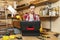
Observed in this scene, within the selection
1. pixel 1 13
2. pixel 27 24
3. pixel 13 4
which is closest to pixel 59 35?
pixel 27 24

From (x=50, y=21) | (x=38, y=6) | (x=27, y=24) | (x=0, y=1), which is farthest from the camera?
(x=0, y=1)

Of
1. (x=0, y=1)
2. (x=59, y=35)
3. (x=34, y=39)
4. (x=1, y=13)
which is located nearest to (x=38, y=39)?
(x=34, y=39)

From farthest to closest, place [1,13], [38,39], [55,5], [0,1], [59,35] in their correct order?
[0,1]
[1,13]
[55,5]
[59,35]
[38,39]

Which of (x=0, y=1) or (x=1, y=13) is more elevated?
(x=0, y=1)

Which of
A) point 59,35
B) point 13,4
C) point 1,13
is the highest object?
point 13,4

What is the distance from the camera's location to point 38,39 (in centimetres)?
207

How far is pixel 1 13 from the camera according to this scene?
212 inches

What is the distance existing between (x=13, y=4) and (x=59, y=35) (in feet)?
11.0

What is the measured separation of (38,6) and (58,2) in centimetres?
101

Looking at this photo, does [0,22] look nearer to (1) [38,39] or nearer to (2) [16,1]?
(2) [16,1]

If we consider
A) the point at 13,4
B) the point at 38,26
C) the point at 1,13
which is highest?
the point at 13,4

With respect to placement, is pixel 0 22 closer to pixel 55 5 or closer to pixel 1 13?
pixel 1 13

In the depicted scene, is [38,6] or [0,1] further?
[0,1]

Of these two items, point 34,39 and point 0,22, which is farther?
point 0,22
